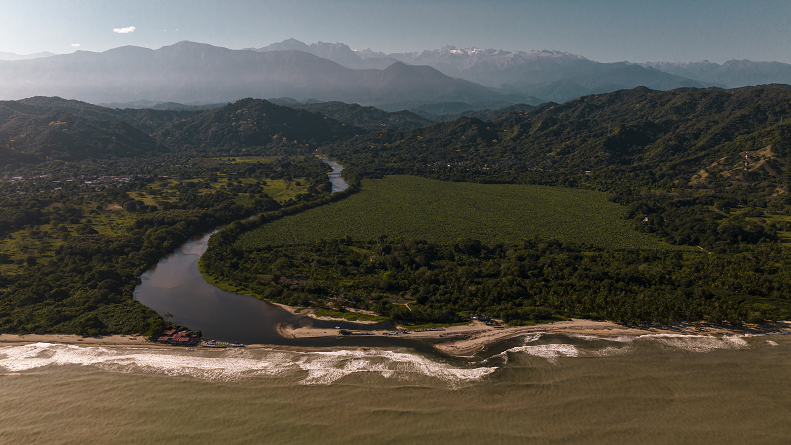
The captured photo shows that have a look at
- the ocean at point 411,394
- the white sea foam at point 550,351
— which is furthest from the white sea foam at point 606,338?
the white sea foam at point 550,351

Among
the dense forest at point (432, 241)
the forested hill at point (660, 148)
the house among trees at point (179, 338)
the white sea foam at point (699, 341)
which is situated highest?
the forested hill at point (660, 148)

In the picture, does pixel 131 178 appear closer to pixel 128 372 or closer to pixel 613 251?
pixel 128 372

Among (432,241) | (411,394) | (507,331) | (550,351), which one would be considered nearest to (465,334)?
(507,331)

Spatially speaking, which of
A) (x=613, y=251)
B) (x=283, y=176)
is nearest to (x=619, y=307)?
(x=613, y=251)

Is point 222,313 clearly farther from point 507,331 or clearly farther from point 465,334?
point 507,331

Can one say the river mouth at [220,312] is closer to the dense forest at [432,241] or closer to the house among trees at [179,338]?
the house among trees at [179,338]

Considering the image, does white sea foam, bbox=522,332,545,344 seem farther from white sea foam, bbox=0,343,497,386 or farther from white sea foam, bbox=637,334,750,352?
white sea foam, bbox=637,334,750,352

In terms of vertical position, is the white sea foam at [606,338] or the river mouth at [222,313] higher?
the white sea foam at [606,338]

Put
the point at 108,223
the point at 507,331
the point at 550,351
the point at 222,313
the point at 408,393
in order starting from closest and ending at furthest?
1. the point at 408,393
2. the point at 550,351
3. the point at 507,331
4. the point at 222,313
5. the point at 108,223
